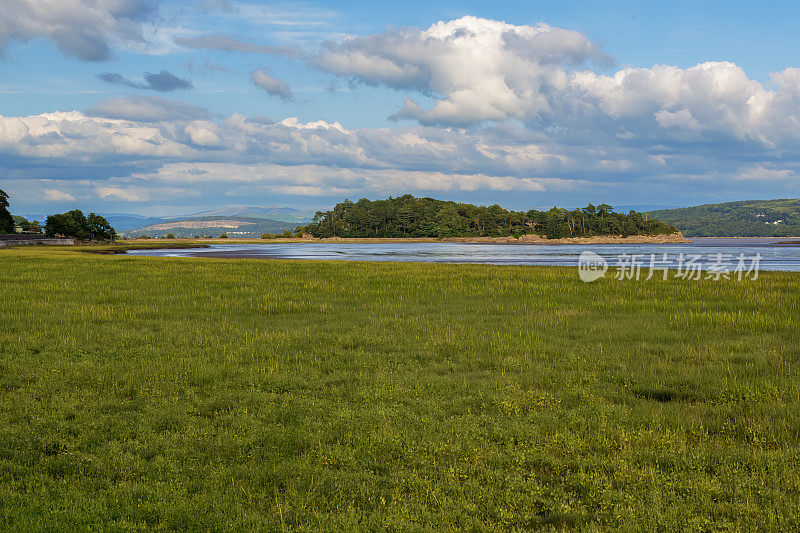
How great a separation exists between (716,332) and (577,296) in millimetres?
11807

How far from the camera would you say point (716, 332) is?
19812 millimetres

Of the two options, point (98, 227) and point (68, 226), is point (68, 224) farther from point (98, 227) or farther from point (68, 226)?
point (98, 227)

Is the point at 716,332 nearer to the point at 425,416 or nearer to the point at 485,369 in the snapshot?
the point at 485,369

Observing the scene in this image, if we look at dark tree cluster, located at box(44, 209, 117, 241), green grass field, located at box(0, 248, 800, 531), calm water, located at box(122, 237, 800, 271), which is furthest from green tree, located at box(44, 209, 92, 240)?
green grass field, located at box(0, 248, 800, 531)

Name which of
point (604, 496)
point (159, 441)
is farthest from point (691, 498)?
point (159, 441)

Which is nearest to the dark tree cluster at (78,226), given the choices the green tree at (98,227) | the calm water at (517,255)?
the green tree at (98,227)

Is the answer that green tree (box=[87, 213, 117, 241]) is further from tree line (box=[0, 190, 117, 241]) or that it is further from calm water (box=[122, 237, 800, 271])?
calm water (box=[122, 237, 800, 271])

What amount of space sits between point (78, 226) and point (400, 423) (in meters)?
160

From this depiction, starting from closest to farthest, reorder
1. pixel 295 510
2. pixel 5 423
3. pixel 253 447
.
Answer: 1. pixel 295 510
2. pixel 253 447
3. pixel 5 423

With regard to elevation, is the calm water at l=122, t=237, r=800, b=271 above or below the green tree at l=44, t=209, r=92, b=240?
below

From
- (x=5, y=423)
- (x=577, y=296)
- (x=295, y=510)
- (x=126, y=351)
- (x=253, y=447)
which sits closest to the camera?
(x=295, y=510)

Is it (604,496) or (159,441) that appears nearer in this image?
(604,496)

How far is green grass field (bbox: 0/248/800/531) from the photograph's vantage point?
739 centimetres

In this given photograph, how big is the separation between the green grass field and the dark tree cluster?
139 meters
